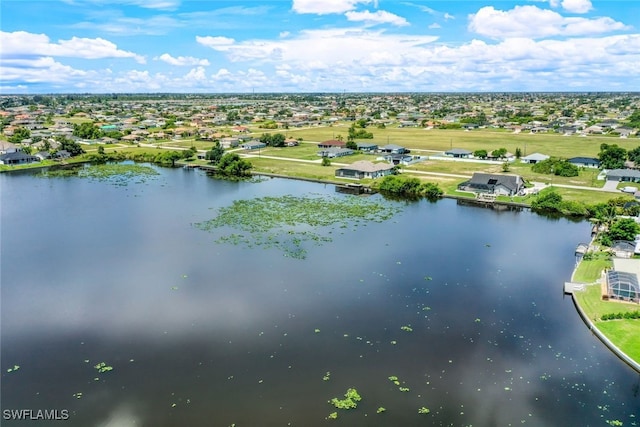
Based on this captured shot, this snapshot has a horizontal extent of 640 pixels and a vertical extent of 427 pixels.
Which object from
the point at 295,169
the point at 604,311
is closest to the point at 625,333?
the point at 604,311

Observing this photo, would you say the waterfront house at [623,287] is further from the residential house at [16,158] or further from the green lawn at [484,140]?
the residential house at [16,158]

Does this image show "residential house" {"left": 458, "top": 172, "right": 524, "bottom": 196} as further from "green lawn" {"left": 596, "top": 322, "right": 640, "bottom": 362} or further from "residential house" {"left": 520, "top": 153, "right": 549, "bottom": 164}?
"green lawn" {"left": 596, "top": 322, "right": 640, "bottom": 362}

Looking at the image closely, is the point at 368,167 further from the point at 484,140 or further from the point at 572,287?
the point at 484,140

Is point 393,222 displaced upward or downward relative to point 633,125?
downward

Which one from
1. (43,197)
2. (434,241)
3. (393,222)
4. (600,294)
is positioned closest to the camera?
(600,294)

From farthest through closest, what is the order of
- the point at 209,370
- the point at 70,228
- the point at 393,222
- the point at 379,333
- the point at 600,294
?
the point at 393,222 → the point at 70,228 → the point at 600,294 → the point at 379,333 → the point at 209,370

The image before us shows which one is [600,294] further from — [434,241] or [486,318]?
[434,241]

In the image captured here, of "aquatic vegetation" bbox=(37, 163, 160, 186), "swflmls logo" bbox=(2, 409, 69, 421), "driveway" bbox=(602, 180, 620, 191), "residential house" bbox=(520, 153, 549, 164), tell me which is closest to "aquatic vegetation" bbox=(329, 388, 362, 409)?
"swflmls logo" bbox=(2, 409, 69, 421)

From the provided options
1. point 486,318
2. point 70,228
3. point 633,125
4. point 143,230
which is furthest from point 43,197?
point 633,125
